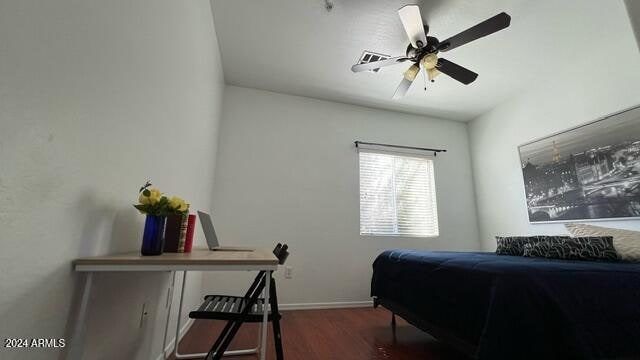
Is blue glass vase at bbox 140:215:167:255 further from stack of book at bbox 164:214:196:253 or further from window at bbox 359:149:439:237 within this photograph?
window at bbox 359:149:439:237

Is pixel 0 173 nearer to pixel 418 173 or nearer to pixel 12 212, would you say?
pixel 12 212

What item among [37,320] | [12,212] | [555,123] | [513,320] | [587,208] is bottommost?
[513,320]

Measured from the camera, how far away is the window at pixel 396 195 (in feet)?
11.2

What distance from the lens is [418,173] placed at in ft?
12.4

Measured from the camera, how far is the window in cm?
343

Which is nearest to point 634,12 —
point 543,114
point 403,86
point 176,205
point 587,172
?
point 403,86

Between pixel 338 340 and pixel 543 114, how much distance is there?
3410 mm

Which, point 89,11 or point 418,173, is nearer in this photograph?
point 89,11

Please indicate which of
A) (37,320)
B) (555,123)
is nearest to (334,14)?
(37,320)

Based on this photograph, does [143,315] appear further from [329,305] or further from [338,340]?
[329,305]

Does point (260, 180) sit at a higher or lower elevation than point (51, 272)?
higher

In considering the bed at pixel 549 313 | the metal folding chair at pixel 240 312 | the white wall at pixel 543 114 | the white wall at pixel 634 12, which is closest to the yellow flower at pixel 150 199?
the metal folding chair at pixel 240 312

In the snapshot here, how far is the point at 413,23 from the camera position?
189 cm

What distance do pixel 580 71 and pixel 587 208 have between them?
4.73 ft
